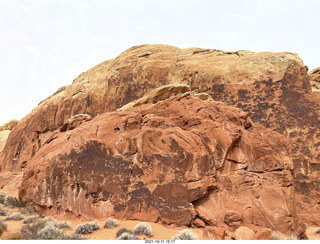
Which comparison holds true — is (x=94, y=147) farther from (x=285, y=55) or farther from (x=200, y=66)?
(x=285, y=55)

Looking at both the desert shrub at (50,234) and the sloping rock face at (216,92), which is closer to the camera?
the desert shrub at (50,234)

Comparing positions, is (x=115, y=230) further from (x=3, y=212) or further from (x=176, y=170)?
(x=3, y=212)

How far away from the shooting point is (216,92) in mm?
20172

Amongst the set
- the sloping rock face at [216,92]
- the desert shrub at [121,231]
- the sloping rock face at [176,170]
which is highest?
the sloping rock face at [216,92]

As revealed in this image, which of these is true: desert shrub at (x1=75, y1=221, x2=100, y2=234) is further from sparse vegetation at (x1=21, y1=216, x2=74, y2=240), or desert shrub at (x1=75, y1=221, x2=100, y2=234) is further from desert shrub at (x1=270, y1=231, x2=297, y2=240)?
desert shrub at (x1=270, y1=231, x2=297, y2=240)

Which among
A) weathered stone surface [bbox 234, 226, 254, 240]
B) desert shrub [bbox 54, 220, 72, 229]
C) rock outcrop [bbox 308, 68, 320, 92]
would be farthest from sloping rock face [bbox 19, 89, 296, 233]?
rock outcrop [bbox 308, 68, 320, 92]

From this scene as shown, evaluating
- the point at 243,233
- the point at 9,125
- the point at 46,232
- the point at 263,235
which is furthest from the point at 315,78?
the point at 9,125

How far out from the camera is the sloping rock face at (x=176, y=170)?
9.79 m

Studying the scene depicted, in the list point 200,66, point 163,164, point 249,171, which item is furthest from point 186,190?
point 200,66

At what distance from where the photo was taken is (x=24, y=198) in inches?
525

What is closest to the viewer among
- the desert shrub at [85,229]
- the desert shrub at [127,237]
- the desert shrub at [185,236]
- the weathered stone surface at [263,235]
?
the desert shrub at [127,237]

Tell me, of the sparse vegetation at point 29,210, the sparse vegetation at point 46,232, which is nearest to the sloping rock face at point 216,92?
the sparse vegetation at point 46,232

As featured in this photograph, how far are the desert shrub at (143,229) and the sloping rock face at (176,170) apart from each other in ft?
3.34

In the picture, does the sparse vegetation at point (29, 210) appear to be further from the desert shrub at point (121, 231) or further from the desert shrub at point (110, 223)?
the desert shrub at point (121, 231)
